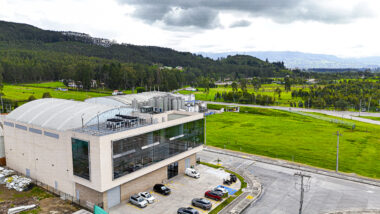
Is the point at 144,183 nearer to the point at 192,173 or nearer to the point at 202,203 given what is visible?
the point at 192,173

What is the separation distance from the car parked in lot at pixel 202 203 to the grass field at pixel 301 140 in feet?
88.3

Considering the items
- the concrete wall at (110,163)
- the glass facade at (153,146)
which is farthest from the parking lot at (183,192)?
the glass facade at (153,146)

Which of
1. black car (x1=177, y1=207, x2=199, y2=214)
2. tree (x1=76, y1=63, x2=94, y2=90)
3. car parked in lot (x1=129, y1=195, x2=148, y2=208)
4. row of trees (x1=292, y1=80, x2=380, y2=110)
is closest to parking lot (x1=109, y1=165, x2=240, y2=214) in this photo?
car parked in lot (x1=129, y1=195, x2=148, y2=208)

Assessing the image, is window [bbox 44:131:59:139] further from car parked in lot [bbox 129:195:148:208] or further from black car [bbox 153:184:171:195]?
black car [bbox 153:184:171:195]

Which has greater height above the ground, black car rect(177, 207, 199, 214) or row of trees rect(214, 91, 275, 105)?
row of trees rect(214, 91, 275, 105)

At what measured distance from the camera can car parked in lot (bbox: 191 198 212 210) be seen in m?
31.1

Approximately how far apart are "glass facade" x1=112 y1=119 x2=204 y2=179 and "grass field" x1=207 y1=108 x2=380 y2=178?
64.3 ft

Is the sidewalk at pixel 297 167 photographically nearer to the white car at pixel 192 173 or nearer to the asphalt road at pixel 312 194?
the asphalt road at pixel 312 194

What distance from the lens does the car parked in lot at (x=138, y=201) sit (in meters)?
31.1

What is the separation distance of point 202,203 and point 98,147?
1382 cm

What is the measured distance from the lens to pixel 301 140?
219ft

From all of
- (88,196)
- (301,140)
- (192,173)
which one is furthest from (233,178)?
(301,140)

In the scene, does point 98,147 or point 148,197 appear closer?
point 98,147

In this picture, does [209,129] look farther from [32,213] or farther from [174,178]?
[32,213]
